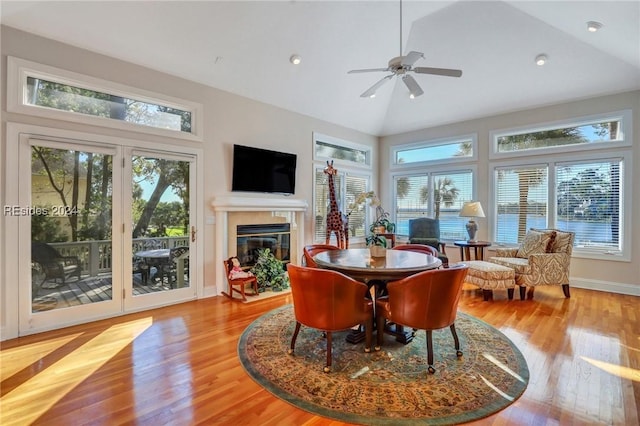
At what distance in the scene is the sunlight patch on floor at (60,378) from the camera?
201 centimetres

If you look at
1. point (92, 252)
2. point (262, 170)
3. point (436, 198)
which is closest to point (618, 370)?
point (436, 198)

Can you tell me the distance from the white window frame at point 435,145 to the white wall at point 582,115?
0.29 feet

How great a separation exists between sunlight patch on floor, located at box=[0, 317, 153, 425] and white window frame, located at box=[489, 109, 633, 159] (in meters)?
6.64

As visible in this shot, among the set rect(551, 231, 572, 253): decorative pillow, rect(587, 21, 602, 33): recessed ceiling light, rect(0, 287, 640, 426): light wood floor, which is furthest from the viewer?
rect(551, 231, 572, 253): decorative pillow

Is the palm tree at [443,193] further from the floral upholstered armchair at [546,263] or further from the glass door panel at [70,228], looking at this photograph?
the glass door panel at [70,228]

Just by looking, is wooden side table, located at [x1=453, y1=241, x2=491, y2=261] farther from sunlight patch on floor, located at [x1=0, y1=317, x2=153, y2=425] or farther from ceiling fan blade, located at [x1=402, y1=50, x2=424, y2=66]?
sunlight patch on floor, located at [x1=0, y1=317, x2=153, y2=425]

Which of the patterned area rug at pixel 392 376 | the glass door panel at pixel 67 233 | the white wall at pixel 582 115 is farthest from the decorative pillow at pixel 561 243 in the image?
the glass door panel at pixel 67 233

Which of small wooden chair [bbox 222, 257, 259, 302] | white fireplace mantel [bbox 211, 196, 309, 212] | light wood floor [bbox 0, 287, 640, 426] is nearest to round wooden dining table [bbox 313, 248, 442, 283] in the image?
light wood floor [bbox 0, 287, 640, 426]

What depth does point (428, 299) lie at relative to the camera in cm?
250

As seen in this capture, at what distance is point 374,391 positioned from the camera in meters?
2.23

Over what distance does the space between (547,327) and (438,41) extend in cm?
452

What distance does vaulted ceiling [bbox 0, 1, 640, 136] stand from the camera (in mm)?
3506

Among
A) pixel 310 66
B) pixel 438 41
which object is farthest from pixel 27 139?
pixel 438 41

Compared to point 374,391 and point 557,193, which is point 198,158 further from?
point 557,193
